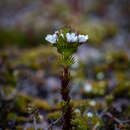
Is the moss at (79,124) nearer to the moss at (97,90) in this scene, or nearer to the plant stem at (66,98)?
the plant stem at (66,98)

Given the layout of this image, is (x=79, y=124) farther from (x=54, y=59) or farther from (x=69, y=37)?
(x=54, y=59)

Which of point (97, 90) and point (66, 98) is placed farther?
point (97, 90)

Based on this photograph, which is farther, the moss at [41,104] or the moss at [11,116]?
the moss at [41,104]

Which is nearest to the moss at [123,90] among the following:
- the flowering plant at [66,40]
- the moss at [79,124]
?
the moss at [79,124]

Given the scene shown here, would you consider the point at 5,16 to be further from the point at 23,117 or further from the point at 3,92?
the point at 23,117

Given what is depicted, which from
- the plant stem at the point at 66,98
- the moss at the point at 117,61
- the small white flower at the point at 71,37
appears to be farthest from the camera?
the moss at the point at 117,61

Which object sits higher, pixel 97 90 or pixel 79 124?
pixel 97 90

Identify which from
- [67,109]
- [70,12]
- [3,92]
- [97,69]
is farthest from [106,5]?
[67,109]

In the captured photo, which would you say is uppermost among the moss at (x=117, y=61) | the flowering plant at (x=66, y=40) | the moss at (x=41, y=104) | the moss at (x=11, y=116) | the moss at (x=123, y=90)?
the moss at (x=117, y=61)

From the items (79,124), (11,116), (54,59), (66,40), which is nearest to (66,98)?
(79,124)

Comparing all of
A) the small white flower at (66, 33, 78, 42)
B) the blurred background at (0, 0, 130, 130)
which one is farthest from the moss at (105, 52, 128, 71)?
the small white flower at (66, 33, 78, 42)
